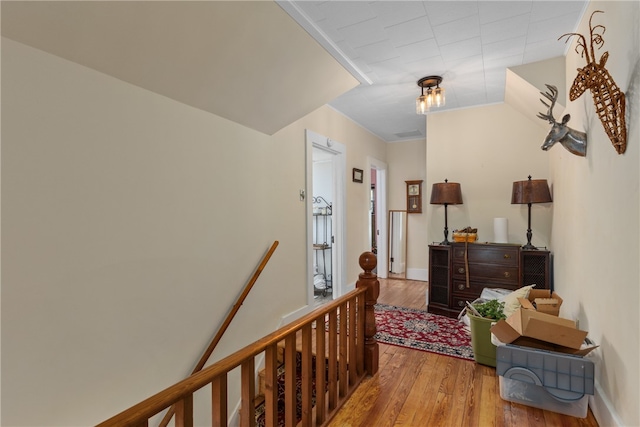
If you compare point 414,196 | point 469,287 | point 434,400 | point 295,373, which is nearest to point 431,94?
point 469,287

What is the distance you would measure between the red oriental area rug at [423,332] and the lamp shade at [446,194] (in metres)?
1.34

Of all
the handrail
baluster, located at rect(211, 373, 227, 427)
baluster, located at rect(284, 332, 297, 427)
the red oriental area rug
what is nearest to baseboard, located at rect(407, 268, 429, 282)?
the red oriental area rug

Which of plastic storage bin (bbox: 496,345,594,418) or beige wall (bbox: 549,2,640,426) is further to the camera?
plastic storage bin (bbox: 496,345,594,418)

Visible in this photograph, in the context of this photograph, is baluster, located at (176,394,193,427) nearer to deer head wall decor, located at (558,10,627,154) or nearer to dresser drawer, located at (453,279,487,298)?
deer head wall decor, located at (558,10,627,154)

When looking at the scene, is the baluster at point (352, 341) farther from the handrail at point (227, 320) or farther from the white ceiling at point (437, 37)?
the white ceiling at point (437, 37)

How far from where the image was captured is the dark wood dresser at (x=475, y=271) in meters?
3.28

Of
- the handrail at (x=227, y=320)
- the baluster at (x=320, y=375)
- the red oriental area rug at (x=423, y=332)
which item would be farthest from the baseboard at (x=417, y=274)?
the baluster at (x=320, y=375)

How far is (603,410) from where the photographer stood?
1686mm

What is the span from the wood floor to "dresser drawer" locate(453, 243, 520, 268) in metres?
1.31

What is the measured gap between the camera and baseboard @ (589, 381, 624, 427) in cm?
154

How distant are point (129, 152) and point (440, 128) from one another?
3609 millimetres

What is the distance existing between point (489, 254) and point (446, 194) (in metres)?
0.83

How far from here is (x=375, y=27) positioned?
2.21 meters

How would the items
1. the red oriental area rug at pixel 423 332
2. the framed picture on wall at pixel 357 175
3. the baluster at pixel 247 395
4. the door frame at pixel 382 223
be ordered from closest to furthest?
1. the baluster at pixel 247 395
2. the red oriental area rug at pixel 423 332
3. the framed picture on wall at pixel 357 175
4. the door frame at pixel 382 223
